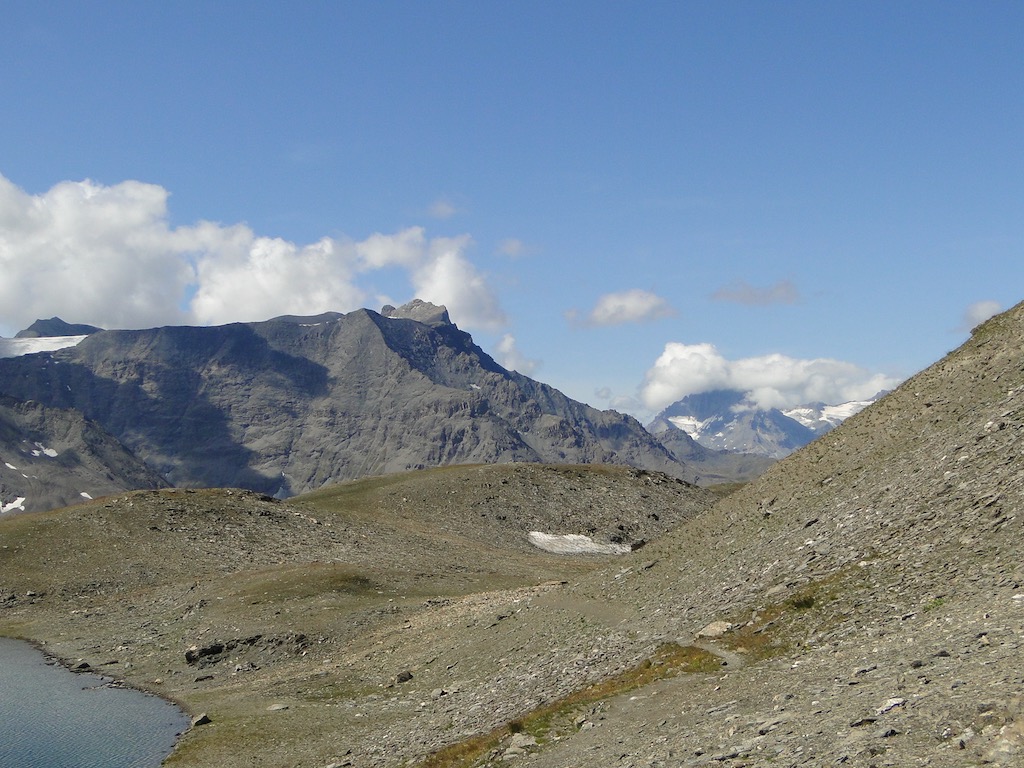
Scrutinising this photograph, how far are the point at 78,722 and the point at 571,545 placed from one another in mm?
81211

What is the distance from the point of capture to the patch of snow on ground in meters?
125

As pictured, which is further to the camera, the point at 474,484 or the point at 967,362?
the point at 474,484

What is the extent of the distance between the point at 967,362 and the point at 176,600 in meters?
70.9

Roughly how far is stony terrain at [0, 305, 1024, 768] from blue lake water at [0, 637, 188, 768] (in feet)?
7.68

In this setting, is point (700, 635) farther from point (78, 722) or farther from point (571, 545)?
point (571, 545)

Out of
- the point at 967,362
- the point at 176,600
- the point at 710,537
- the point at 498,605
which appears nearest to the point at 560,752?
the point at 710,537

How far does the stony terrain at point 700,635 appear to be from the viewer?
25.9m

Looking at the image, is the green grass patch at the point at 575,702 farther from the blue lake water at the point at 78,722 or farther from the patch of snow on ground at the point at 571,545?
the patch of snow on ground at the point at 571,545

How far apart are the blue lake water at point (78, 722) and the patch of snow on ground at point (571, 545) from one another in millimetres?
69794

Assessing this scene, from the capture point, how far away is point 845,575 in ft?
127

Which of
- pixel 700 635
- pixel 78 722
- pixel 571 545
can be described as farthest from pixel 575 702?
pixel 571 545

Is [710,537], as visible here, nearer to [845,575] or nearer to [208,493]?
[845,575]

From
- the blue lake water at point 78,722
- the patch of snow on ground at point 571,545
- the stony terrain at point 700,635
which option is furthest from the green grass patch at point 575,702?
the patch of snow on ground at point 571,545

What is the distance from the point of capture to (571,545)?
12694cm
